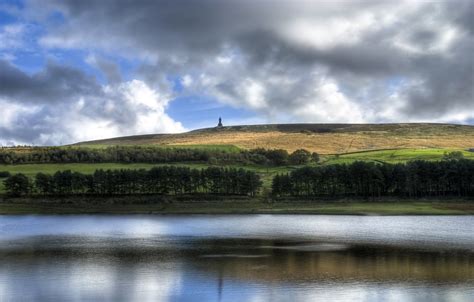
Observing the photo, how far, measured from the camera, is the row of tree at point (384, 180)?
5217 inches

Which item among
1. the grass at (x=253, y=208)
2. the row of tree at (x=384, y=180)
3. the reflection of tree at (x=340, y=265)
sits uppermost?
the row of tree at (x=384, y=180)

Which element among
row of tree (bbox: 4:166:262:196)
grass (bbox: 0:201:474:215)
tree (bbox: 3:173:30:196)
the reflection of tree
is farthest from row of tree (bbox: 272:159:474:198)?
the reflection of tree

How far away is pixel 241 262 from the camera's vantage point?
5269cm

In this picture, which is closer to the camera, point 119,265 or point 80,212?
point 119,265

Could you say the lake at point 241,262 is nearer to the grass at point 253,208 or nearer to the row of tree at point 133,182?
the grass at point 253,208

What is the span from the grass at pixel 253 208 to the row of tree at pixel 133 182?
11720mm

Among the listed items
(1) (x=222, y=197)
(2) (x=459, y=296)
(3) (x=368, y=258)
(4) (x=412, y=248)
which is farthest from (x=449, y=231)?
(1) (x=222, y=197)

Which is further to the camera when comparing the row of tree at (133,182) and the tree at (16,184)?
the row of tree at (133,182)

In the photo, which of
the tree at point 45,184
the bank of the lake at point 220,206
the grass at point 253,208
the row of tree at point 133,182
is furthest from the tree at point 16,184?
the grass at point 253,208

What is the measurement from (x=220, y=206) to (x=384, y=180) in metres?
44.1

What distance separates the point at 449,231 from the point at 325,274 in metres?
39.3

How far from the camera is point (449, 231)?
77438 mm

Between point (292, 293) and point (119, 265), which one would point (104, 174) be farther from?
point (292, 293)

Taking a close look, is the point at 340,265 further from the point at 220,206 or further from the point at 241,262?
the point at 220,206
